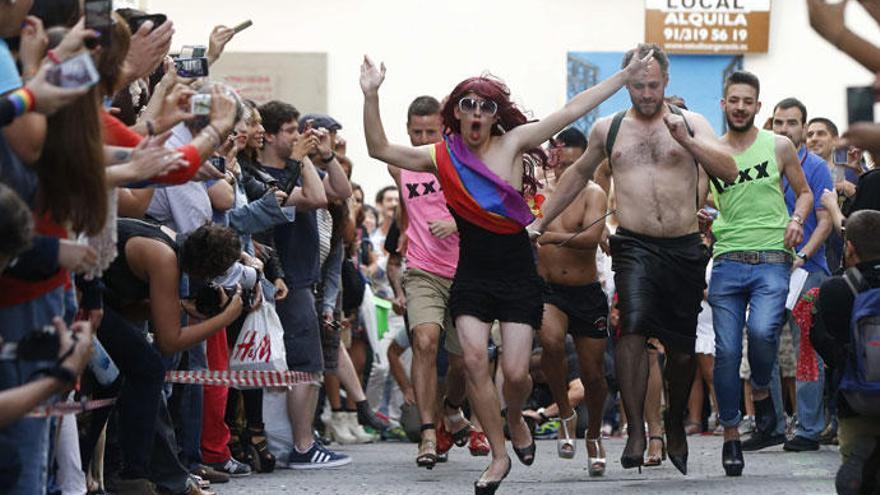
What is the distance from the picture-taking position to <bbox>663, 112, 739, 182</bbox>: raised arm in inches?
387

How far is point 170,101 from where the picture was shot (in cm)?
697

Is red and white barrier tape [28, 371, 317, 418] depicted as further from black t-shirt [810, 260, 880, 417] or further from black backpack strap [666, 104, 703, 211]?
black t-shirt [810, 260, 880, 417]

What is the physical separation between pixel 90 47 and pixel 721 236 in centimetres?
602

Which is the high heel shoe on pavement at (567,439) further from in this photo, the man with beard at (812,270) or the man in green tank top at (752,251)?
the man with beard at (812,270)

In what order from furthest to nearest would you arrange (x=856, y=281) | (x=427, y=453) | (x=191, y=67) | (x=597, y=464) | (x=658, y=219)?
(x=427, y=453)
(x=597, y=464)
(x=658, y=219)
(x=191, y=67)
(x=856, y=281)

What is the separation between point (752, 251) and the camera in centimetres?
1112

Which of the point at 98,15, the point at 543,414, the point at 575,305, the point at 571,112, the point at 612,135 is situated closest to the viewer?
the point at 98,15

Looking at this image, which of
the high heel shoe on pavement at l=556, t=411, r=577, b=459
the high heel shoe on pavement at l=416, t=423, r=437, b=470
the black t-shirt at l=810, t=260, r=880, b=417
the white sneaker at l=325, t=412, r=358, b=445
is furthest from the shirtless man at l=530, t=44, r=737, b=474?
the white sneaker at l=325, t=412, r=358, b=445

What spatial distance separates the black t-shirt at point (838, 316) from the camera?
7512mm

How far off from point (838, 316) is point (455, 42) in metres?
16.4

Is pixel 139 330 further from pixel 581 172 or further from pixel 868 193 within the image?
pixel 868 193

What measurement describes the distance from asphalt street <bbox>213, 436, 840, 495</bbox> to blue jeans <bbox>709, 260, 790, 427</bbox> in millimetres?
488

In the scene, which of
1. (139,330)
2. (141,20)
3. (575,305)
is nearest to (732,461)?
(575,305)

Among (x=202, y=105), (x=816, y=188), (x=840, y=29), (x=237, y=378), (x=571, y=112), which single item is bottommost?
(x=237, y=378)
